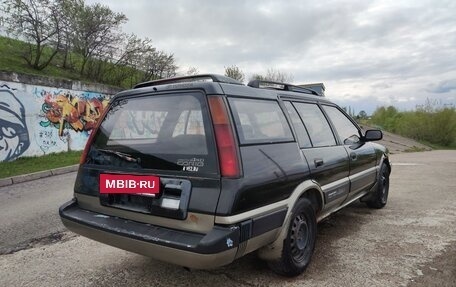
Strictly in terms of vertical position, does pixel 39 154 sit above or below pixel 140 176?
below

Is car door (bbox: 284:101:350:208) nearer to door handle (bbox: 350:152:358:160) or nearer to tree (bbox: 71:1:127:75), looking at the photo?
door handle (bbox: 350:152:358:160)

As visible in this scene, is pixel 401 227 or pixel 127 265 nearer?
pixel 127 265

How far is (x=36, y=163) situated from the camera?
11.0 m


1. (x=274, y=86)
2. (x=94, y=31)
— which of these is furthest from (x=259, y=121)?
(x=94, y=31)

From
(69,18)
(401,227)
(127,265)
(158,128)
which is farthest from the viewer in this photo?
(69,18)

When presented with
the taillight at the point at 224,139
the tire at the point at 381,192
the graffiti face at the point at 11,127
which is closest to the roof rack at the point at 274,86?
the taillight at the point at 224,139

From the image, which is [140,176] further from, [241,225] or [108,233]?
[241,225]

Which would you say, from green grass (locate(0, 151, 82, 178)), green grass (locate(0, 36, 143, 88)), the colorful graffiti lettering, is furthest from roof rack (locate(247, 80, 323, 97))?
green grass (locate(0, 36, 143, 88))

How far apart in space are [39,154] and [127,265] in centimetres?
1025

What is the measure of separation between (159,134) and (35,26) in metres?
13.3

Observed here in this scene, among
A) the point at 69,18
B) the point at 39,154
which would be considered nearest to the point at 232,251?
the point at 39,154

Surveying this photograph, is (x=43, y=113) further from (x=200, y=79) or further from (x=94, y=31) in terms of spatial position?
(x=200, y=79)

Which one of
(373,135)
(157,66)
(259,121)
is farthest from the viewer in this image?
(157,66)

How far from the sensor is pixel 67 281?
10.2 ft
